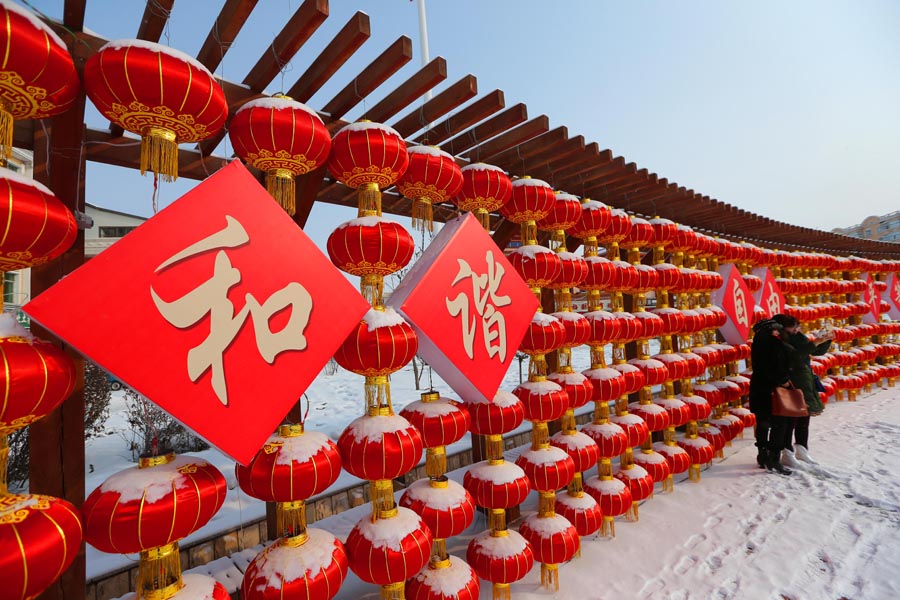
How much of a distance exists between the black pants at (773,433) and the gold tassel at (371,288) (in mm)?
5553

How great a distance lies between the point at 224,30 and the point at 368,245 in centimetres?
121

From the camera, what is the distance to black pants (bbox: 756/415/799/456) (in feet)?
17.6

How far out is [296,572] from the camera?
208 cm

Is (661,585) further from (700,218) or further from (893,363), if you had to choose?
(893,363)

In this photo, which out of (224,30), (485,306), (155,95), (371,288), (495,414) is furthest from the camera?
(495,414)

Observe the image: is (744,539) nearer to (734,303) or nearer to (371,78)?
(734,303)

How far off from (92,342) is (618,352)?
170 inches

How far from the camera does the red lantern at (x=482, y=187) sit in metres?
3.20

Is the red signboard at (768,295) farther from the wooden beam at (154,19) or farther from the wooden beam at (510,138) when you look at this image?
the wooden beam at (154,19)

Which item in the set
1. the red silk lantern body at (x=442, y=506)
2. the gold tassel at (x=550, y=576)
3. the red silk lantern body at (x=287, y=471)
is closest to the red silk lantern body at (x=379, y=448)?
the red silk lantern body at (x=287, y=471)

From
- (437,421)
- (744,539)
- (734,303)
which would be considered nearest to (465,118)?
(437,421)

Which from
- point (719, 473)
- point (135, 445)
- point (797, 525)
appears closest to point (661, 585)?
point (797, 525)

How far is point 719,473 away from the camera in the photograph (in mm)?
5398

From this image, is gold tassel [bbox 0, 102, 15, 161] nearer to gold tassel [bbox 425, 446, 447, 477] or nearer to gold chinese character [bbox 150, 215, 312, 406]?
gold chinese character [bbox 150, 215, 312, 406]
